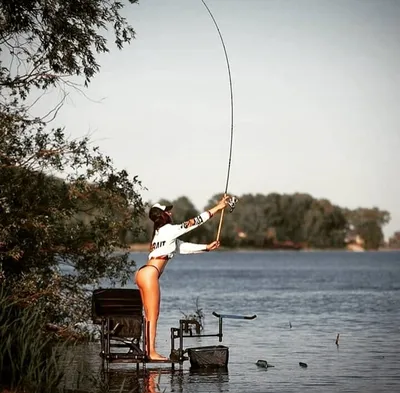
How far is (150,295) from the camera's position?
634 inches

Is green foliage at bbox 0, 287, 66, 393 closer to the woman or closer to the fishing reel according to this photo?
the woman

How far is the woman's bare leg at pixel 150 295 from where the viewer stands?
632 inches

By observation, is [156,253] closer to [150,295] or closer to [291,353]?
[150,295]

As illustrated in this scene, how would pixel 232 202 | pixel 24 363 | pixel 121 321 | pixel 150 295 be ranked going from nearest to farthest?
pixel 24 363 < pixel 232 202 < pixel 150 295 < pixel 121 321

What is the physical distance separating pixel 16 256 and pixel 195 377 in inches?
147

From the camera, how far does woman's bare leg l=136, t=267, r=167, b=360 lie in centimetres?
1605

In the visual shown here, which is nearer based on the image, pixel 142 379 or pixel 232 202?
pixel 232 202

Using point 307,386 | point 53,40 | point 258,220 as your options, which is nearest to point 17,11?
point 53,40

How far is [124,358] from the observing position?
1619 cm

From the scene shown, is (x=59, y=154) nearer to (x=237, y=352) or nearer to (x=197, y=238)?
(x=237, y=352)

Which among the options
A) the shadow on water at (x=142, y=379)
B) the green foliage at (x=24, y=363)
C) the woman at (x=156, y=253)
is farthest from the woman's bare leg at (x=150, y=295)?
the green foliage at (x=24, y=363)

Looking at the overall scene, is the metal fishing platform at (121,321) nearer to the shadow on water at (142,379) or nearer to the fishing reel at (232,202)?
the shadow on water at (142,379)

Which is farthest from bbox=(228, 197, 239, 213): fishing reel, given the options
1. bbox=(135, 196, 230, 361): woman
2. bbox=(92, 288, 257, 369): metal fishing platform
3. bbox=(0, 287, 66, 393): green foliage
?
bbox=(0, 287, 66, 393): green foliage

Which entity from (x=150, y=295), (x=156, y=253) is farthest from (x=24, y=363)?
(x=156, y=253)
